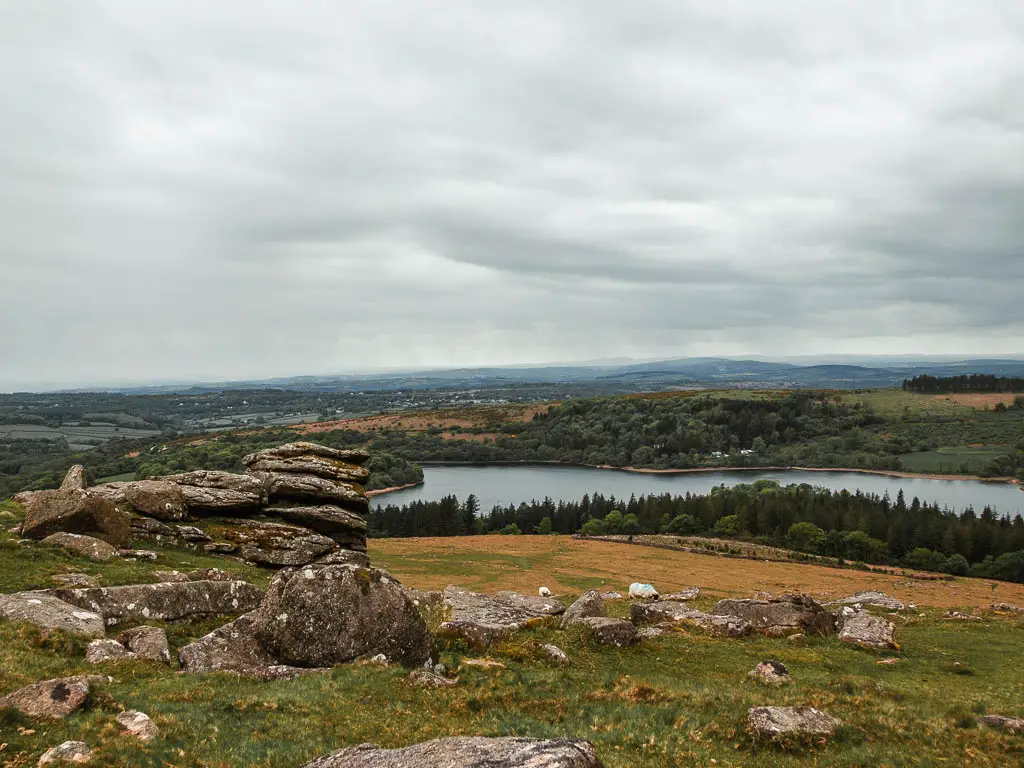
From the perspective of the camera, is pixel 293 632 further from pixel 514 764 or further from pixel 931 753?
pixel 931 753

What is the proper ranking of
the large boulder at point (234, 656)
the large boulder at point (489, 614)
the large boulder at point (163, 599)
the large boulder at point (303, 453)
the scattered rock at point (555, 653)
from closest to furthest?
1. the large boulder at point (234, 656)
2. the large boulder at point (163, 599)
3. the scattered rock at point (555, 653)
4. the large boulder at point (489, 614)
5. the large boulder at point (303, 453)

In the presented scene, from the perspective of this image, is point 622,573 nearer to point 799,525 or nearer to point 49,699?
point 799,525

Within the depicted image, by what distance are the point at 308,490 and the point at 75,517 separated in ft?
36.6

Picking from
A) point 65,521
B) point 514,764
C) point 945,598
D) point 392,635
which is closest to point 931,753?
point 514,764

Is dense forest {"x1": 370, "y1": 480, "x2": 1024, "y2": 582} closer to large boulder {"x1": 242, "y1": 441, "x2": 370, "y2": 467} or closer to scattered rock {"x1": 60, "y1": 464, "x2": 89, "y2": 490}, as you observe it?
large boulder {"x1": 242, "y1": 441, "x2": 370, "y2": 467}

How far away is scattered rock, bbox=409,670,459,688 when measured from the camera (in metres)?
13.7

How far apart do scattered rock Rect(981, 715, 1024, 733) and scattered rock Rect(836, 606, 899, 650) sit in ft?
36.0

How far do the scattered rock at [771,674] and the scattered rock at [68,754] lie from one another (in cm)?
1594

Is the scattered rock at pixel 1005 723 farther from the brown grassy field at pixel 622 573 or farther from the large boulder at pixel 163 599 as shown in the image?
the brown grassy field at pixel 622 573

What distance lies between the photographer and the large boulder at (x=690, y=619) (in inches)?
922

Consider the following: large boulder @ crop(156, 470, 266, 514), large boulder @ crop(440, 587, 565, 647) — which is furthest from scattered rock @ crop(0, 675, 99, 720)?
large boulder @ crop(156, 470, 266, 514)

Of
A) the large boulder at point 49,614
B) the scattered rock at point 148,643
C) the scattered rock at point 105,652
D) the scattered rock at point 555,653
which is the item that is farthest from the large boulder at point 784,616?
the large boulder at point 49,614

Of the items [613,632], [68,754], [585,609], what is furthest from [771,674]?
[68,754]

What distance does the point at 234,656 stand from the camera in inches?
590
